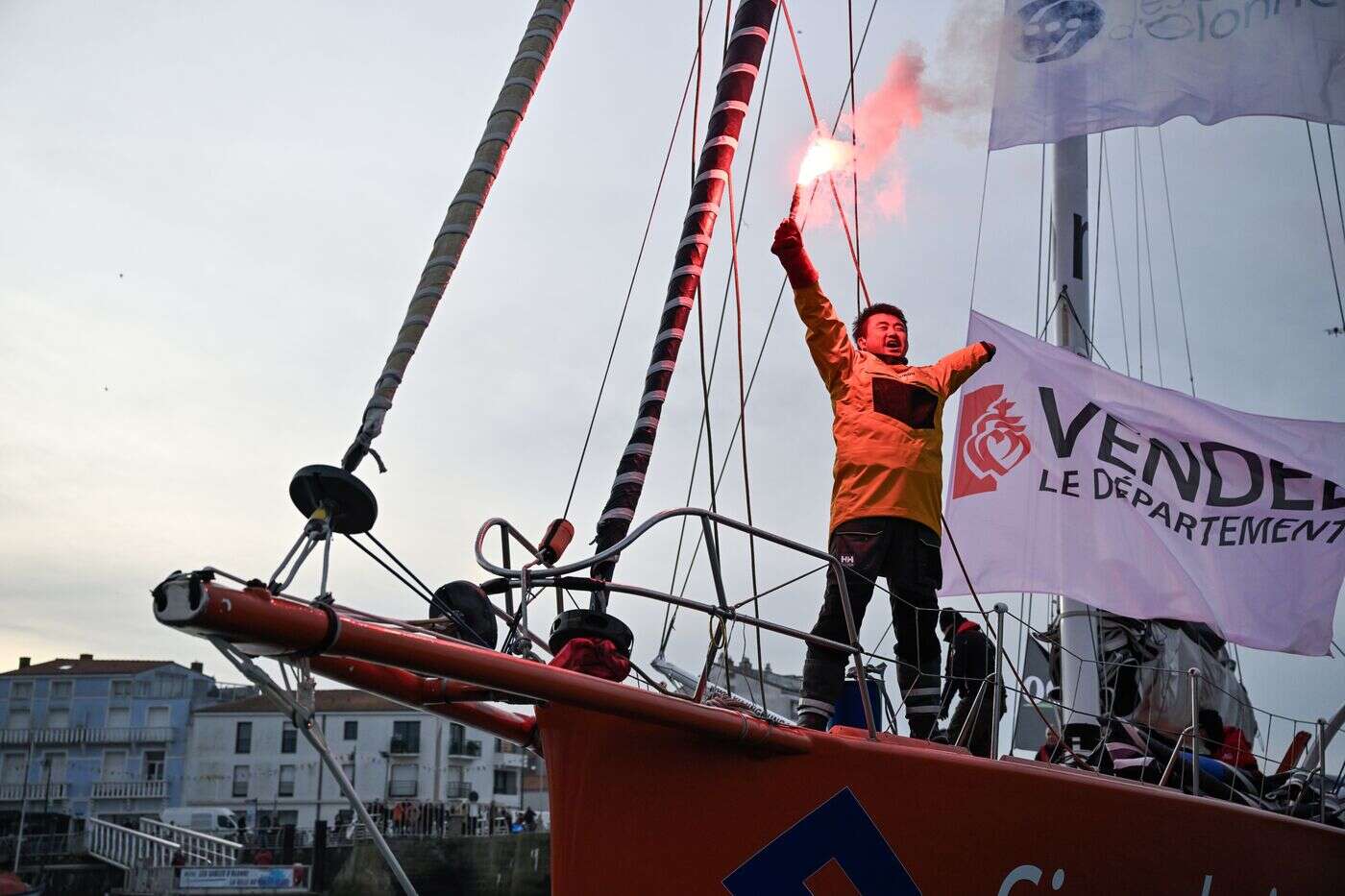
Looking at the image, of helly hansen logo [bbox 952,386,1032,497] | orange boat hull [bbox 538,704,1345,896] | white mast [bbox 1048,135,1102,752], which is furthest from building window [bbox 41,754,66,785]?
orange boat hull [bbox 538,704,1345,896]

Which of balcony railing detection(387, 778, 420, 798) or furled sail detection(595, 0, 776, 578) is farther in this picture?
balcony railing detection(387, 778, 420, 798)

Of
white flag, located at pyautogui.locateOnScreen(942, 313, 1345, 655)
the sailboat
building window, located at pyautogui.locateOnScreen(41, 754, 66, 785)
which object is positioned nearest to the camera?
the sailboat

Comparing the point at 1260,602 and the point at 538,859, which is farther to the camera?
the point at 538,859

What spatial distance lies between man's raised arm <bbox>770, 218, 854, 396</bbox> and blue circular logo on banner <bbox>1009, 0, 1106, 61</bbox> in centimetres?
330

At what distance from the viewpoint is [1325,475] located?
7465 millimetres

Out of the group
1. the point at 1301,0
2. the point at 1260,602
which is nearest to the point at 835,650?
the point at 1260,602

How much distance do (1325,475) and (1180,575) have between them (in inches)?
41.5

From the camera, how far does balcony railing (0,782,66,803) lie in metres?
61.2

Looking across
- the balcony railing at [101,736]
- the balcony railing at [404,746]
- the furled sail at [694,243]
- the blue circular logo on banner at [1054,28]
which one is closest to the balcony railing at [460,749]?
the balcony railing at [404,746]

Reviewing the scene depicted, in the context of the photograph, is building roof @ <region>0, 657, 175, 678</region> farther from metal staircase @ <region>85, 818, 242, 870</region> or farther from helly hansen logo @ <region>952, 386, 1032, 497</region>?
helly hansen logo @ <region>952, 386, 1032, 497</region>

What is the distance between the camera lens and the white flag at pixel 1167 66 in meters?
8.09

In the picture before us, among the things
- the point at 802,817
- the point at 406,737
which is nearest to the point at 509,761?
the point at 406,737

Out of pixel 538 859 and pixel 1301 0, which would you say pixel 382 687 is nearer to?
pixel 1301 0

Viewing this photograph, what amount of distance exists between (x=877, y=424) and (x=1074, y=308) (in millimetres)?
3262
